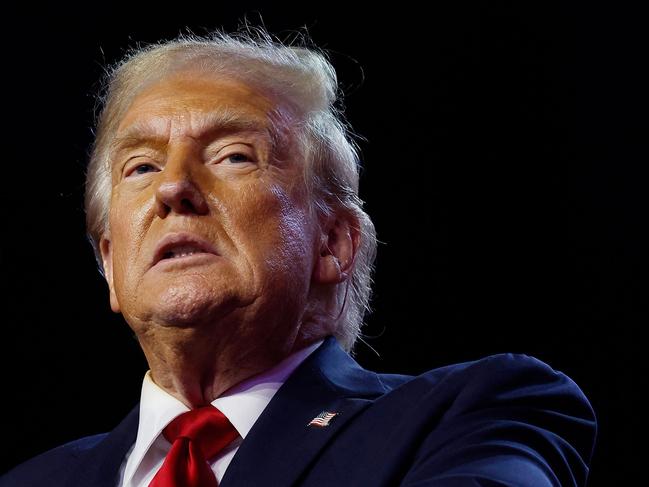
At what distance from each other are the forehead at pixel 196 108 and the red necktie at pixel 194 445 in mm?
701

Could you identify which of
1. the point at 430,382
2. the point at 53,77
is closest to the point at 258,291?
the point at 430,382

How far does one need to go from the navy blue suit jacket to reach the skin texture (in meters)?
0.20

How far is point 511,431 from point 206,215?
91 centimetres

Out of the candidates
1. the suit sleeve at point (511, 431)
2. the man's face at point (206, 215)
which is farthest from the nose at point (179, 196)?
the suit sleeve at point (511, 431)

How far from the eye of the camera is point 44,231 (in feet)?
12.6

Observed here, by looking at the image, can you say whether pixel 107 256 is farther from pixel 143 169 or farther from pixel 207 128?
pixel 207 128

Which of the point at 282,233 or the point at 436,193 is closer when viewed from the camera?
the point at 282,233

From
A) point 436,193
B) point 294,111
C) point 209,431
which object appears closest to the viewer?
point 209,431

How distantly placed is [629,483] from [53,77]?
8.47 ft

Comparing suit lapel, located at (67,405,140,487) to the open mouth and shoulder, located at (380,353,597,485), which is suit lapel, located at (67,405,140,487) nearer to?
the open mouth

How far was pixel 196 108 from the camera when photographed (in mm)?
2562

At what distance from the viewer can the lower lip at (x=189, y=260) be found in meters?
2.33

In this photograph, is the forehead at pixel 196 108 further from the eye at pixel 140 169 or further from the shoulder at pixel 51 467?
the shoulder at pixel 51 467

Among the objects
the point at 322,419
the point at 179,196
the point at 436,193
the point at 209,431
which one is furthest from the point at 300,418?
the point at 436,193
